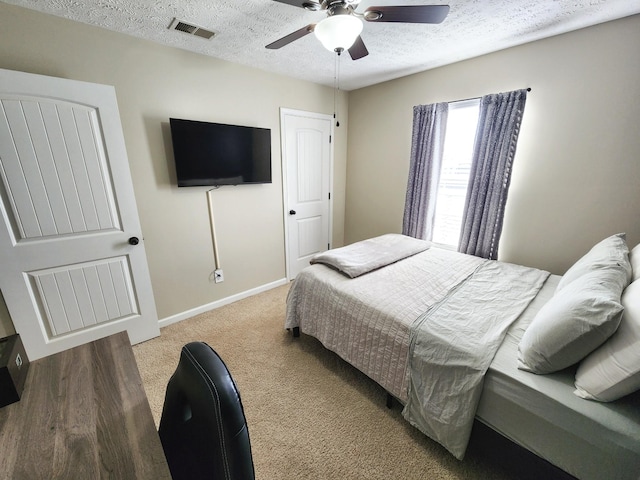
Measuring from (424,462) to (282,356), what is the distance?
1.16 m

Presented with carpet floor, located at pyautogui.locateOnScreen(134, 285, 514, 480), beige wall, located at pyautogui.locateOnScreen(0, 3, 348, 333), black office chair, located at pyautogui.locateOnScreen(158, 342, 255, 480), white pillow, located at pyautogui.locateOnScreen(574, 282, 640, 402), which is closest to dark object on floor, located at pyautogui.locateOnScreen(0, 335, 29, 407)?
black office chair, located at pyautogui.locateOnScreen(158, 342, 255, 480)

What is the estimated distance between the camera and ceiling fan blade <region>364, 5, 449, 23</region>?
4.22 feet

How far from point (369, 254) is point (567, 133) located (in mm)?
1833

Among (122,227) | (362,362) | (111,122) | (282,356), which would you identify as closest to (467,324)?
(362,362)

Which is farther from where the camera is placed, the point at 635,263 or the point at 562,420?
the point at 635,263

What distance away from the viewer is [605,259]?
1497mm

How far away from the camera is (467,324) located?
144cm

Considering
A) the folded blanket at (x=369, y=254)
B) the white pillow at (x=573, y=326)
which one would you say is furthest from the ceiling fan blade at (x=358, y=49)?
the white pillow at (x=573, y=326)

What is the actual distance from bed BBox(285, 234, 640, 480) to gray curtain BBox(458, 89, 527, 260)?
0.34m

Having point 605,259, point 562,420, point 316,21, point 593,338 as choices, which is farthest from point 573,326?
point 316,21

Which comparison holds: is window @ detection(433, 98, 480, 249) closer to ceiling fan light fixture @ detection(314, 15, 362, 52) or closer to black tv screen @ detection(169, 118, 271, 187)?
ceiling fan light fixture @ detection(314, 15, 362, 52)

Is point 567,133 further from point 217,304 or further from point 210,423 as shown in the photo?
point 217,304

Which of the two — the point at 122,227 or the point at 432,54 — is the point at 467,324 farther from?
the point at 122,227

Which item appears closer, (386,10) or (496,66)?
(386,10)
